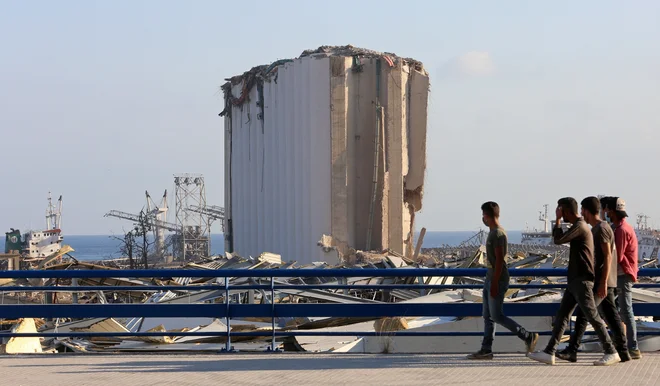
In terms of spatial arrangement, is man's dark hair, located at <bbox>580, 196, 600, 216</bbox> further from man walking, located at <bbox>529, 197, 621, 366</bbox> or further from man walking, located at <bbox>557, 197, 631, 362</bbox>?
man walking, located at <bbox>529, 197, 621, 366</bbox>

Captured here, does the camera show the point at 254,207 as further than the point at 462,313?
Yes

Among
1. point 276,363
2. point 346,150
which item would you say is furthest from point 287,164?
point 276,363

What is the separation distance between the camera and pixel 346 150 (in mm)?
30578

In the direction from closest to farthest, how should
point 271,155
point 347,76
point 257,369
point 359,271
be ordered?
point 257,369 → point 359,271 → point 347,76 → point 271,155

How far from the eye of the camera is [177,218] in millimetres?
111812

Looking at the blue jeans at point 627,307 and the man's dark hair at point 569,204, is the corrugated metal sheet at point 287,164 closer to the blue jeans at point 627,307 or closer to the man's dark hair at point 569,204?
the blue jeans at point 627,307

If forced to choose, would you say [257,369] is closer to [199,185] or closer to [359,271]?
[359,271]

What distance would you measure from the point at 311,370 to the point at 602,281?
279 cm

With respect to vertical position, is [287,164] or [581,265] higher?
[287,164]

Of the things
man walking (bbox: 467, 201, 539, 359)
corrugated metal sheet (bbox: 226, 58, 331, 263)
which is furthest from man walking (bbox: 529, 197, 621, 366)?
corrugated metal sheet (bbox: 226, 58, 331, 263)

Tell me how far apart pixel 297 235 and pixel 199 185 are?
8451 centimetres

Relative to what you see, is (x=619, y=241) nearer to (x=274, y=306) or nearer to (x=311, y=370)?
(x=311, y=370)

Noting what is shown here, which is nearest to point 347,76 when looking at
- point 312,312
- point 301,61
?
point 301,61

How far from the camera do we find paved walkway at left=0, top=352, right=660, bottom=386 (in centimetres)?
828
